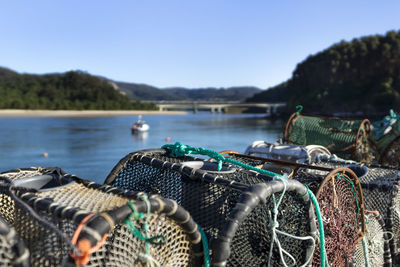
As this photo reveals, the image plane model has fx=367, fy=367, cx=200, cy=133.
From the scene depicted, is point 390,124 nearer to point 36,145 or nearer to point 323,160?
point 323,160

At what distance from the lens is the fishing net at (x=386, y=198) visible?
2.85 m

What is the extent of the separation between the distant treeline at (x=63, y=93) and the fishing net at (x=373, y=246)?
80431 millimetres

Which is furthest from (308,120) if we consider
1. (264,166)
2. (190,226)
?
(190,226)

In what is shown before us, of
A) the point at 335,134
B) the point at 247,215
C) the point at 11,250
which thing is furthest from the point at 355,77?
the point at 11,250

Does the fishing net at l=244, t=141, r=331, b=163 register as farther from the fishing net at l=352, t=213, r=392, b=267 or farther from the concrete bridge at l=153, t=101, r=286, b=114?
the concrete bridge at l=153, t=101, r=286, b=114

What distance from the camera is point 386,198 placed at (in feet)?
9.53

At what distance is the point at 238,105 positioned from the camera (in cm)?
9331

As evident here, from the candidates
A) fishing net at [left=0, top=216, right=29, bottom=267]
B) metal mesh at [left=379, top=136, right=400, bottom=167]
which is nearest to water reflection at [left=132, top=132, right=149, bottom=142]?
metal mesh at [left=379, top=136, right=400, bottom=167]

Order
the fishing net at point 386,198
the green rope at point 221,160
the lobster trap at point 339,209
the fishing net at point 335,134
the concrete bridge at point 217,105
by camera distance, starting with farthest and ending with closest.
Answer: the concrete bridge at point 217,105 → the fishing net at point 335,134 → the fishing net at point 386,198 → the lobster trap at point 339,209 → the green rope at point 221,160

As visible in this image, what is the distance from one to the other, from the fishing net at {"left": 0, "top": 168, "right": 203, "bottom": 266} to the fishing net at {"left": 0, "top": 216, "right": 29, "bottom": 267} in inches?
4.7

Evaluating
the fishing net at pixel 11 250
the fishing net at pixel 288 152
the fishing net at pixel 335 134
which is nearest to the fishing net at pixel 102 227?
the fishing net at pixel 11 250

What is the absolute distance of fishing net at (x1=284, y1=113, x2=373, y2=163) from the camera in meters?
5.74

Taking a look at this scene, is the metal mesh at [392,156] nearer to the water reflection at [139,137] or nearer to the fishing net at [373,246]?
the fishing net at [373,246]

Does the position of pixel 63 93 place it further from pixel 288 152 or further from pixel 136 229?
pixel 136 229
